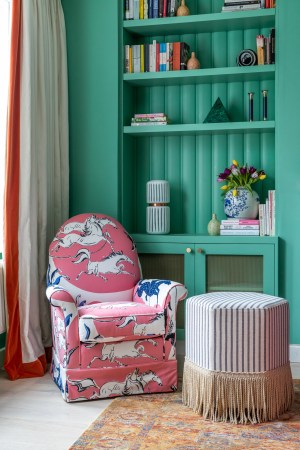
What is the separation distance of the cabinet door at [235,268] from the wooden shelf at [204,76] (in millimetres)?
1115

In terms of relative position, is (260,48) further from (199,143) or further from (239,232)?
(239,232)

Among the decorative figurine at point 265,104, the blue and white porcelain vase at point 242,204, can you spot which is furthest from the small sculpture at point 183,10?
the blue and white porcelain vase at point 242,204

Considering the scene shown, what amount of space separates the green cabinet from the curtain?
2.38ft

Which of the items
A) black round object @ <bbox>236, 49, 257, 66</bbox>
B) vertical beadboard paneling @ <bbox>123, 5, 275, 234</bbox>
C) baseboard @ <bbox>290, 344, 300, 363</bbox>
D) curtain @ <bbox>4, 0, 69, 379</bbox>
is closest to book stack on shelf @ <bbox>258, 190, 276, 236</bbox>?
vertical beadboard paneling @ <bbox>123, 5, 275, 234</bbox>

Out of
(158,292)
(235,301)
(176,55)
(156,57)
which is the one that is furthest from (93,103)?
(235,301)

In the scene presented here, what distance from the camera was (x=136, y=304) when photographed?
3363 millimetres

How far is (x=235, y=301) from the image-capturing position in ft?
9.51

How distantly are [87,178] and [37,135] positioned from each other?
1.76ft

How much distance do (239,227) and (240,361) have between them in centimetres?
135

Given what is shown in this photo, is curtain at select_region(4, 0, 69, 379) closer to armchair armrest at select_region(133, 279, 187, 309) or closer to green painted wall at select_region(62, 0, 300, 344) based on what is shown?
green painted wall at select_region(62, 0, 300, 344)

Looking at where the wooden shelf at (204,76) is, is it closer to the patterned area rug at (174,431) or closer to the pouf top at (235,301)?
the pouf top at (235,301)

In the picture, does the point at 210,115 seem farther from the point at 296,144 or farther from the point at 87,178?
the point at 87,178

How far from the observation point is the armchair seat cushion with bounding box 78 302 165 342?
121 inches

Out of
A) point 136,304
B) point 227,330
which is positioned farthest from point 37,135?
point 227,330
